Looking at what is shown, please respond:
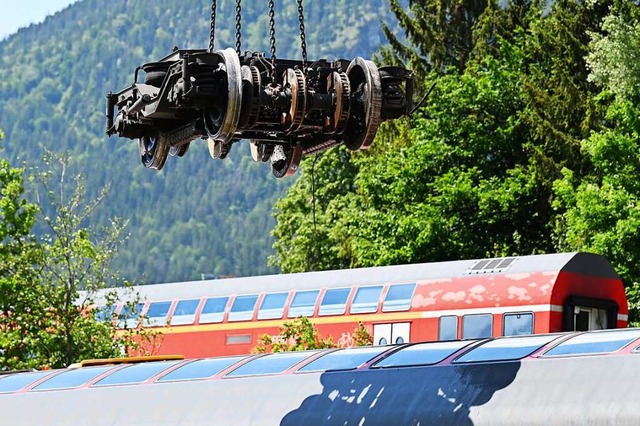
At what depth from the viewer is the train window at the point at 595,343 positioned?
63.0 ft

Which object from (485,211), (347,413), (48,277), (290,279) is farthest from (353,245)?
(347,413)

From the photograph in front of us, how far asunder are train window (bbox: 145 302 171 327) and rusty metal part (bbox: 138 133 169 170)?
2847 centimetres

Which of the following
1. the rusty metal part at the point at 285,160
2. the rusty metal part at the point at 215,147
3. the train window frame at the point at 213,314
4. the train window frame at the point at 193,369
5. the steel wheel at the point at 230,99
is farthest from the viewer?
the train window frame at the point at 213,314

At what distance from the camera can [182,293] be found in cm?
5062

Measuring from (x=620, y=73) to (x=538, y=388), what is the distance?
133 feet

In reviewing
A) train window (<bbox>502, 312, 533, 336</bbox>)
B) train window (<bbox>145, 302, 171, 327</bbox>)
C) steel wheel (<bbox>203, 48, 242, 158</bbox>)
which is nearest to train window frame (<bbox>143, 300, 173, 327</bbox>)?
train window (<bbox>145, 302, 171, 327</bbox>)

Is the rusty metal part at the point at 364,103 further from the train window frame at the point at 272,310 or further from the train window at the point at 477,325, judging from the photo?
the train window frame at the point at 272,310

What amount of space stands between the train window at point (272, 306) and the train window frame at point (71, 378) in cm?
1883

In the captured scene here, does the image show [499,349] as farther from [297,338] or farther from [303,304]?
[303,304]

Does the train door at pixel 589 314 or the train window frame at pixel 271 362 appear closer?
the train window frame at pixel 271 362

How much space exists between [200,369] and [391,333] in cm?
1868

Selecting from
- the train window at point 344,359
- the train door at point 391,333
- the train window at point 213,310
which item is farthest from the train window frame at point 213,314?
the train window at point 344,359

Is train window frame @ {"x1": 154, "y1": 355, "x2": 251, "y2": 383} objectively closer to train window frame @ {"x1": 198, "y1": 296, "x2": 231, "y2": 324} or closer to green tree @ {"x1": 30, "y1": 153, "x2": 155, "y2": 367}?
green tree @ {"x1": 30, "y1": 153, "x2": 155, "y2": 367}

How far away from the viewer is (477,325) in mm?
41781
